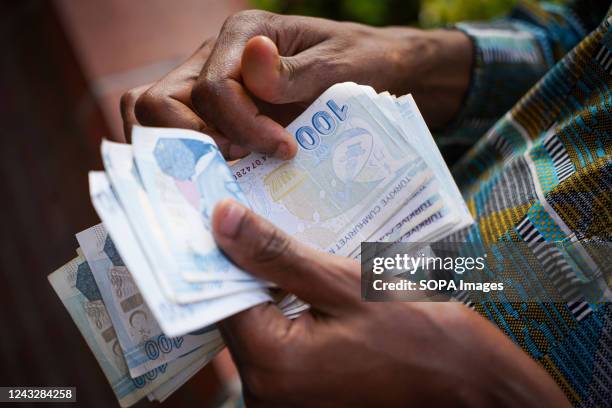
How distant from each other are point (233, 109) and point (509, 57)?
0.88 meters

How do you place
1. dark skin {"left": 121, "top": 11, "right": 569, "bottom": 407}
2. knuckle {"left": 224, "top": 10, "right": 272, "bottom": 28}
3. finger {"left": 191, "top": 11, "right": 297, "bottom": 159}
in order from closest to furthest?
dark skin {"left": 121, "top": 11, "right": 569, "bottom": 407}, finger {"left": 191, "top": 11, "right": 297, "bottom": 159}, knuckle {"left": 224, "top": 10, "right": 272, "bottom": 28}

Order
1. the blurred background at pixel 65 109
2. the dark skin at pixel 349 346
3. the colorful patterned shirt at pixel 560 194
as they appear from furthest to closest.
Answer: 1. the blurred background at pixel 65 109
2. the colorful patterned shirt at pixel 560 194
3. the dark skin at pixel 349 346

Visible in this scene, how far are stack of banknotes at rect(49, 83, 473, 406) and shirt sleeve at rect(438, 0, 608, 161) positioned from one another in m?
0.54

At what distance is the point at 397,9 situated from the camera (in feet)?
9.61

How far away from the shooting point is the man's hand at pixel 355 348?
0.84 metres

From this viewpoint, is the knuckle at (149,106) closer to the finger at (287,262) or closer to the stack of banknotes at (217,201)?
the stack of banknotes at (217,201)

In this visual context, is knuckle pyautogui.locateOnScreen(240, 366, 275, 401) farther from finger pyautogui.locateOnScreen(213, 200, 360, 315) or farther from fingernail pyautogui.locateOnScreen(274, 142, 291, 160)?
fingernail pyautogui.locateOnScreen(274, 142, 291, 160)

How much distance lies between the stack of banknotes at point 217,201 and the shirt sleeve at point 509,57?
0.54 metres

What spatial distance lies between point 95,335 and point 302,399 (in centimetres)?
51

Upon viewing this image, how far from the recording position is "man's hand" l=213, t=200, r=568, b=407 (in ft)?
2.77

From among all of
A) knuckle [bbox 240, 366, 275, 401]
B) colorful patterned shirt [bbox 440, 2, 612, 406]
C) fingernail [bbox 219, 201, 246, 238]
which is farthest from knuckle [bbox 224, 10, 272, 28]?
knuckle [bbox 240, 366, 275, 401]

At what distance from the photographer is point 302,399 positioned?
86cm

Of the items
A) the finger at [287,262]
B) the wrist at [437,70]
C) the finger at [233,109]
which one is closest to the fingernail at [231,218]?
the finger at [287,262]

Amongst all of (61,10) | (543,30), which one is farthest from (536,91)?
(61,10)
